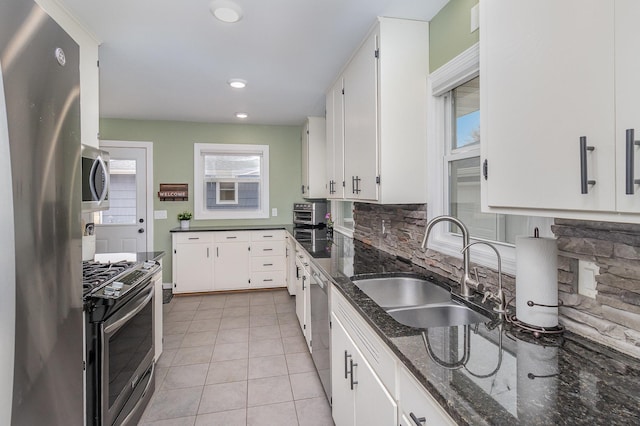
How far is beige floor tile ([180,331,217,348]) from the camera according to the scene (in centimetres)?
→ 296

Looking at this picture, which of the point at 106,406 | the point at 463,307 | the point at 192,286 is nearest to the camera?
the point at 463,307

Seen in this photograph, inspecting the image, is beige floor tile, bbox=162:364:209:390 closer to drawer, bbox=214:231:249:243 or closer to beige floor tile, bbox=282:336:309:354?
beige floor tile, bbox=282:336:309:354

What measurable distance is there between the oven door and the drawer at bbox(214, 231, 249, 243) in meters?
2.24

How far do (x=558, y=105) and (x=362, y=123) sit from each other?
4.80 ft

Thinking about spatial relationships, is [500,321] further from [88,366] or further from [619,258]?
[88,366]

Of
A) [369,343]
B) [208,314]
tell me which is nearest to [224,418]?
[369,343]

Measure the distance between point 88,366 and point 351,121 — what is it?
84.6 inches

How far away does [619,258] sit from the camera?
3.09 ft

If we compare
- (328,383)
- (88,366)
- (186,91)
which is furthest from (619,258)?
(186,91)

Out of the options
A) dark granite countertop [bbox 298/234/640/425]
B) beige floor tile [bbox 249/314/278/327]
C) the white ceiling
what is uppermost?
the white ceiling

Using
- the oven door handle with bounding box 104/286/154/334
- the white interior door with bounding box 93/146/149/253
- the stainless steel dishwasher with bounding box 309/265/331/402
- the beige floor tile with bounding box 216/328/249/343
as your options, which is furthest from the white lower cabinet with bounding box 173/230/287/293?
the oven door handle with bounding box 104/286/154/334

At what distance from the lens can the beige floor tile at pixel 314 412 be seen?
1934mm

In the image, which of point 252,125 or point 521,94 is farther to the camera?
point 252,125

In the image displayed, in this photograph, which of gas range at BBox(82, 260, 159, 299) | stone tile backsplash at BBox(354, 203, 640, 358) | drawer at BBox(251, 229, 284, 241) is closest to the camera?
stone tile backsplash at BBox(354, 203, 640, 358)
